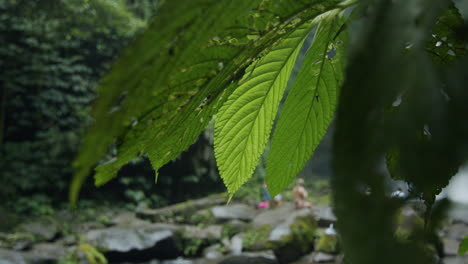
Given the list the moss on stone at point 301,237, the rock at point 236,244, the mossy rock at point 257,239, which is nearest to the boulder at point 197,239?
the rock at point 236,244

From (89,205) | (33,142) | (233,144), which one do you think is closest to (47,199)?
(89,205)

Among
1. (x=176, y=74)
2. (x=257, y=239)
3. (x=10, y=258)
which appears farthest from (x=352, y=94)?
(x=257, y=239)

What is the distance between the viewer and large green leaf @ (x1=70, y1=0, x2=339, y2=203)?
0.51 feet

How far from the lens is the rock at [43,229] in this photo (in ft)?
16.2

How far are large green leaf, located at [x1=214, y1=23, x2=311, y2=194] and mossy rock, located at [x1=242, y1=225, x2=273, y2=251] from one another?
4.72m

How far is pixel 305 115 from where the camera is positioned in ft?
1.19

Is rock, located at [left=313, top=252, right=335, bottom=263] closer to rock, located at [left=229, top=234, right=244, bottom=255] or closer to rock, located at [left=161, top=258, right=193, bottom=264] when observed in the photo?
rock, located at [left=229, top=234, right=244, bottom=255]

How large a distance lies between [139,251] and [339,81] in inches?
198

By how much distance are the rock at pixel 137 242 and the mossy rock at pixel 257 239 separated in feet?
3.39

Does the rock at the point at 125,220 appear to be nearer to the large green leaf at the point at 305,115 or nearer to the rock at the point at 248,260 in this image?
the rock at the point at 248,260

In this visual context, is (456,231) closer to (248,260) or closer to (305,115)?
(248,260)

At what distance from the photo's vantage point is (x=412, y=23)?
0.48 feet

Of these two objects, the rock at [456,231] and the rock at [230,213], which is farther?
the rock at [230,213]

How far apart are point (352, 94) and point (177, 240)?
5451mm
